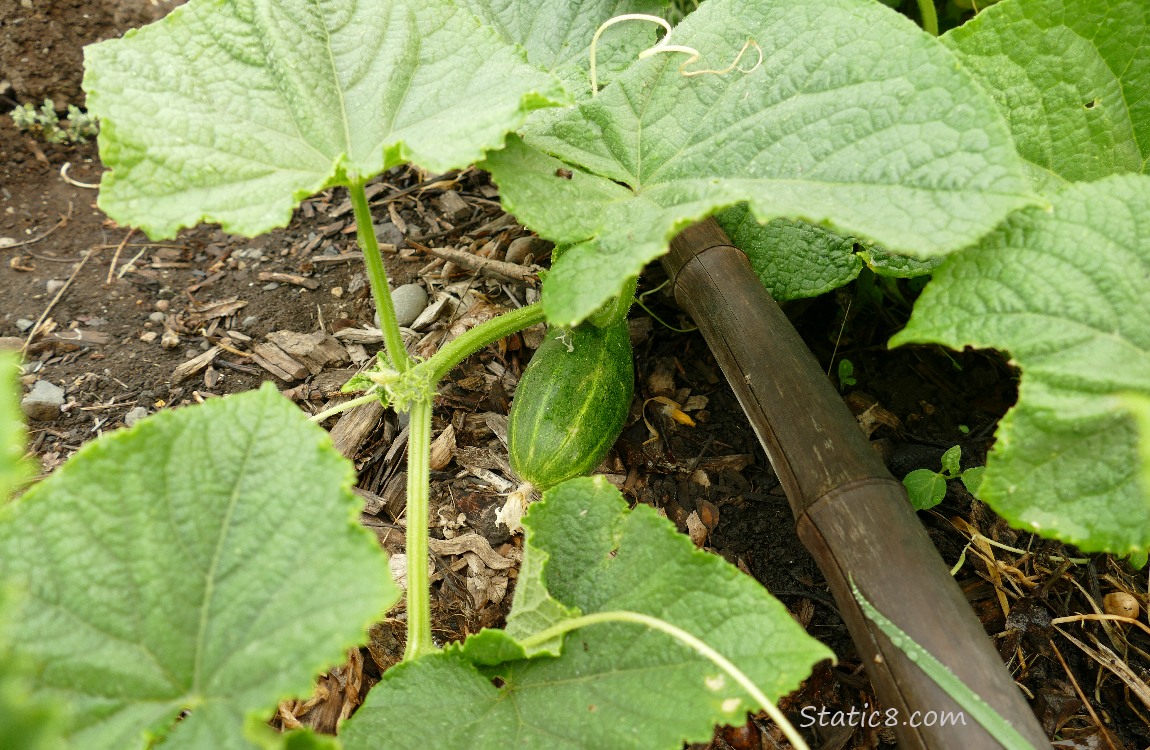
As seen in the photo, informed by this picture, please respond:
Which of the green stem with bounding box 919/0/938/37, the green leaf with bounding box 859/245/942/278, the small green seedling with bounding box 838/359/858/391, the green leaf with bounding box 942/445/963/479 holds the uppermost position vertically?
the green stem with bounding box 919/0/938/37

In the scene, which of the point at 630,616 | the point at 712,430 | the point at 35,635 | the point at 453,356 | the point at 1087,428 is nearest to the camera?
the point at 35,635

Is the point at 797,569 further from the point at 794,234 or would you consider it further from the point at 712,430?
the point at 794,234

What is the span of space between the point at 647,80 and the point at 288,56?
80 centimetres

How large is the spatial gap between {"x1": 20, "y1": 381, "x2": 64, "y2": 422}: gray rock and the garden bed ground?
24 mm

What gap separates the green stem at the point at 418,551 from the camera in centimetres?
178

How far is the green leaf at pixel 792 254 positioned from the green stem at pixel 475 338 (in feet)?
1.99

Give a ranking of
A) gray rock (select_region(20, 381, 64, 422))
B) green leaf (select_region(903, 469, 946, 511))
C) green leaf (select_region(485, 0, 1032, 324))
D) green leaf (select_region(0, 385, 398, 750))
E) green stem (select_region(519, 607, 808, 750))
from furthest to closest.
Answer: gray rock (select_region(20, 381, 64, 422)) → green leaf (select_region(903, 469, 946, 511)) → green leaf (select_region(485, 0, 1032, 324)) → green stem (select_region(519, 607, 808, 750)) → green leaf (select_region(0, 385, 398, 750))

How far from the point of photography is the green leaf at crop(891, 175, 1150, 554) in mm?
1407

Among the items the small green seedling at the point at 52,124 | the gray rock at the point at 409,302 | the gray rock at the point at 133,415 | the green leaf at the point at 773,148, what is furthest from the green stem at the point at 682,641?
the small green seedling at the point at 52,124

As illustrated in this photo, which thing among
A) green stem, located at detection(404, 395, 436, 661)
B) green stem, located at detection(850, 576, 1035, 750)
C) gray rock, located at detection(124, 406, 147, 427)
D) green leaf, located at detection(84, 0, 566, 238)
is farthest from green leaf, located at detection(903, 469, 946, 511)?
gray rock, located at detection(124, 406, 147, 427)

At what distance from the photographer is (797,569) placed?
2.22m

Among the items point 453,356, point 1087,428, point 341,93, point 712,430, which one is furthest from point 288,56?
point 1087,428

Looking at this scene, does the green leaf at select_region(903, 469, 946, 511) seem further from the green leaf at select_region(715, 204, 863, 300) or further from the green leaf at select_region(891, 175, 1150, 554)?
the green leaf at select_region(891, 175, 1150, 554)

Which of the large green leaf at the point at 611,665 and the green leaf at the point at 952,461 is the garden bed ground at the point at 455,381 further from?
the large green leaf at the point at 611,665
